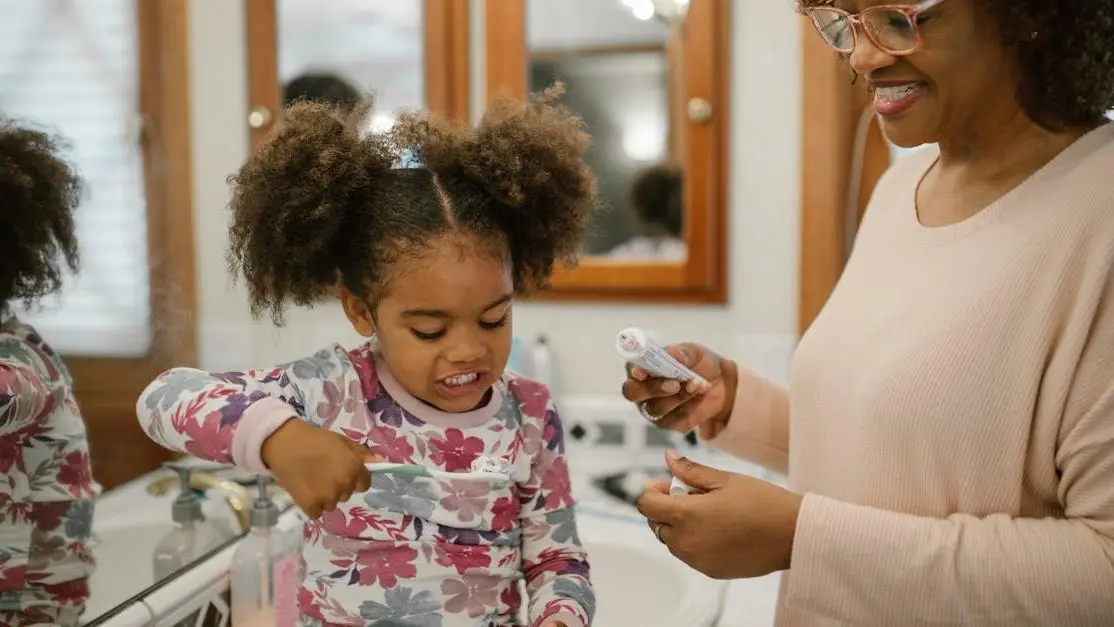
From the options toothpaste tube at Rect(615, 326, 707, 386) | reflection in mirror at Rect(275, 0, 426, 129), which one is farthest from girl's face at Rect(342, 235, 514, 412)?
reflection in mirror at Rect(275, 0, 426, 129)

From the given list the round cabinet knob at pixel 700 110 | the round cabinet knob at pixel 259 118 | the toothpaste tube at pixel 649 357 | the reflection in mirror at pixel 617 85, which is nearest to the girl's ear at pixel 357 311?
the toothpaste tube at pixel 649 357

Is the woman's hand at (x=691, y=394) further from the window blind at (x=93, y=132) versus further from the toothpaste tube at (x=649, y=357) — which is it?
the window blind at (x=93, y=132)

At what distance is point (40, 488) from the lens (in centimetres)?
82

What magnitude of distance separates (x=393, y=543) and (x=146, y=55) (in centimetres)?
59

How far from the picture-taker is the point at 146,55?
1033mm

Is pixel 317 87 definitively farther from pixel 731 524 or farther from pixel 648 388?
pixel 731 524

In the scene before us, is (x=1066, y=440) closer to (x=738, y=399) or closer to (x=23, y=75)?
(x=738, y=399)

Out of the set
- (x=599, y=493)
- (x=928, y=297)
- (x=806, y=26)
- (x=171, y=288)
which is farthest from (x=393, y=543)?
(x=806, y=26)

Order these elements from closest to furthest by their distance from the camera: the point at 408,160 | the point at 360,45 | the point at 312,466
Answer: the point at 312,466, the point at 408,160, the point at 360,45

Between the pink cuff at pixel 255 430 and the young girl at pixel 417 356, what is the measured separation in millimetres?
93

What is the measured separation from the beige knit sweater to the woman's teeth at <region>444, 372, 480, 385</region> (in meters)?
0.31

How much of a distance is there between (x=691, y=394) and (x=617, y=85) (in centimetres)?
81

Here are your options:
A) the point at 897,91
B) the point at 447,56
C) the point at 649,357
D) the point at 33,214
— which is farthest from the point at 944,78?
the point at 447,56

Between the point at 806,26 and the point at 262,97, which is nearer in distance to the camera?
the point at 262,97
